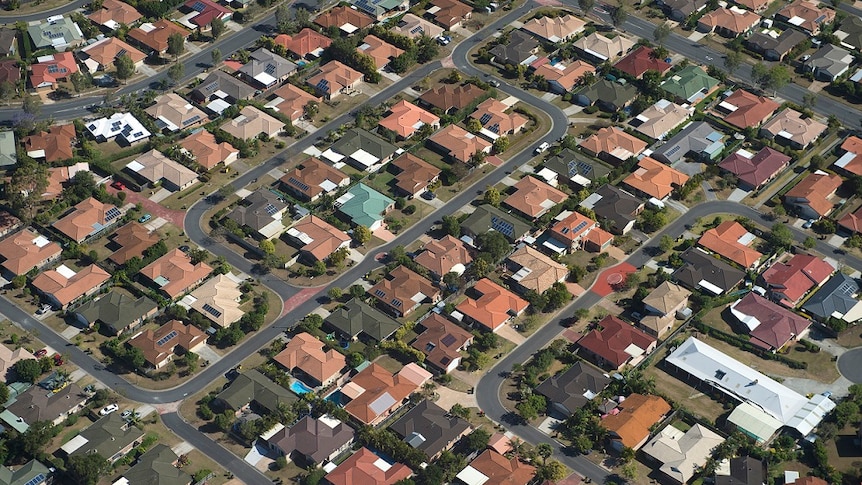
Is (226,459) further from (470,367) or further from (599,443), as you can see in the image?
(599,443)

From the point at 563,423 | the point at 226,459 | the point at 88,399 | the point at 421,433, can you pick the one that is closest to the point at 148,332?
the point at 88,399

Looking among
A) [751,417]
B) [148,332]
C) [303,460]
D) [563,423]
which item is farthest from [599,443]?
[148,332]

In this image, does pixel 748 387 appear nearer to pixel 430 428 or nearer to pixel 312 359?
pixel 430 428

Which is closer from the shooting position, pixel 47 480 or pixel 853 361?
pixel 47 480

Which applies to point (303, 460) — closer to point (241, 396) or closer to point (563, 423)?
point (241, 396)

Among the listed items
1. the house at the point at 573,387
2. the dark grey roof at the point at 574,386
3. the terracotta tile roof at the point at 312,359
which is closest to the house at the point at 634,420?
the house at the point at 573,387
